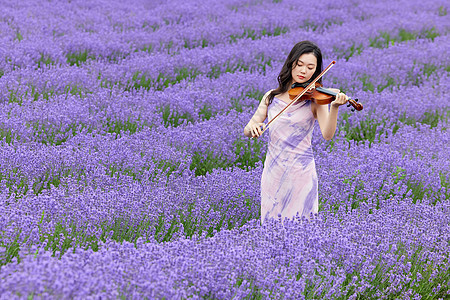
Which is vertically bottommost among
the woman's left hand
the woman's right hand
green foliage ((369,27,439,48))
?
green foliage ((369,27,439,48))

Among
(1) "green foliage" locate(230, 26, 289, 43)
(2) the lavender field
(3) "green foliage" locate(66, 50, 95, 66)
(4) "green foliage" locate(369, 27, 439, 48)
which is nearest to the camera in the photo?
(2) the lavender field

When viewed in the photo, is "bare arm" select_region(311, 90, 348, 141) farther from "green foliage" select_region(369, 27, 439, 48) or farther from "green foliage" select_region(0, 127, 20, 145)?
"green foliage" select_region(369, 27, 439, 48)

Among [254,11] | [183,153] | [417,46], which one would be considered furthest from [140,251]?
[254,11]

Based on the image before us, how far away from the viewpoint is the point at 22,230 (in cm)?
255

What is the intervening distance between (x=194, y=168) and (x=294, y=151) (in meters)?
1.47

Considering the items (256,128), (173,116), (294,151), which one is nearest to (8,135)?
(173,116)

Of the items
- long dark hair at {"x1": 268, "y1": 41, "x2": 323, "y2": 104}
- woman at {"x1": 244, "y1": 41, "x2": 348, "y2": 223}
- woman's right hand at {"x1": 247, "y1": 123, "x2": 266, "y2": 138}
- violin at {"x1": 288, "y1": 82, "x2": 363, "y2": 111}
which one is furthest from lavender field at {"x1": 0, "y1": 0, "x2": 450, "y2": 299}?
long dark hair at {"x1": 268, "y1": 41, "x2": 323, "y2": 104}

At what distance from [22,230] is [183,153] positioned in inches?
73.5

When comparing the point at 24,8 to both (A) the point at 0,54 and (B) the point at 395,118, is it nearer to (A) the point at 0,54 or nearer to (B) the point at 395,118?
(A) the point at 0,54

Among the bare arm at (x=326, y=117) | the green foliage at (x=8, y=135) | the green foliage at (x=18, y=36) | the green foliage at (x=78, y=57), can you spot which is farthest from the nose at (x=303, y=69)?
the green foliage at (x=18, y=36)

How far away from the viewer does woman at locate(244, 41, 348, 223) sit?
306 centimetres

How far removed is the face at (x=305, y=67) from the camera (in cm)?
312

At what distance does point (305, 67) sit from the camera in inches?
123

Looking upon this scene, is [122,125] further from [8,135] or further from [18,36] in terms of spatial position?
[18,36]
